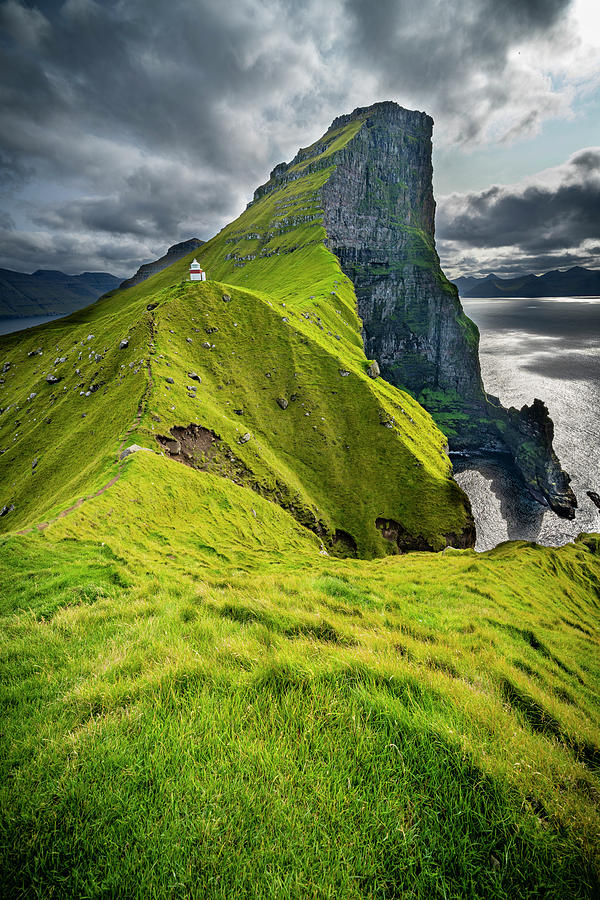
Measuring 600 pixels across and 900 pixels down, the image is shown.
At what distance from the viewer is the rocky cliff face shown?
444 ft

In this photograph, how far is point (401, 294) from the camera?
14862 cm

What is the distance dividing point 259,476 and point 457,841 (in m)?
39.7

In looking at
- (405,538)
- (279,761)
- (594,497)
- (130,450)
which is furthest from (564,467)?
(279,761)

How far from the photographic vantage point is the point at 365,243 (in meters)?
142

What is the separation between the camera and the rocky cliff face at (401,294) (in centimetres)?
13538

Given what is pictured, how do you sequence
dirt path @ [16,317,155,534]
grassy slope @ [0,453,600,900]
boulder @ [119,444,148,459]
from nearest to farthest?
grassy slope @ [0,453,600,900]
dirt path @ [16,317,155,534]
boulder @ [119,444,148,459]

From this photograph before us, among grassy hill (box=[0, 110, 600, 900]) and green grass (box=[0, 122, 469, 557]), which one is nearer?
grassy hill (box=[0, 110, 600, 900])

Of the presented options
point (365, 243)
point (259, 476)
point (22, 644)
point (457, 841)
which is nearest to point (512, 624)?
point (457, 841)

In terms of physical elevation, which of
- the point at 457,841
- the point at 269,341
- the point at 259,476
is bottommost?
the point at 259,476

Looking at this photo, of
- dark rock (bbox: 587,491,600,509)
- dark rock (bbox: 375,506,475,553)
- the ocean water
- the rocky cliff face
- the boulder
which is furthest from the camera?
the rocky cliff face

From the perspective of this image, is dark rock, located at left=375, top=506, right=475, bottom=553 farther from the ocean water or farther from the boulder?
the boulder

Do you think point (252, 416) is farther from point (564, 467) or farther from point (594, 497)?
point (564, 467)

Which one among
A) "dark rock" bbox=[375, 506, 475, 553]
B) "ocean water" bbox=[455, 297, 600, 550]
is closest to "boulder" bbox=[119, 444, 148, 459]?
"dark rock" bbox=[375, 506, 475, 553]

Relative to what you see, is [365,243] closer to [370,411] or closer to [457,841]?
[370,411]
